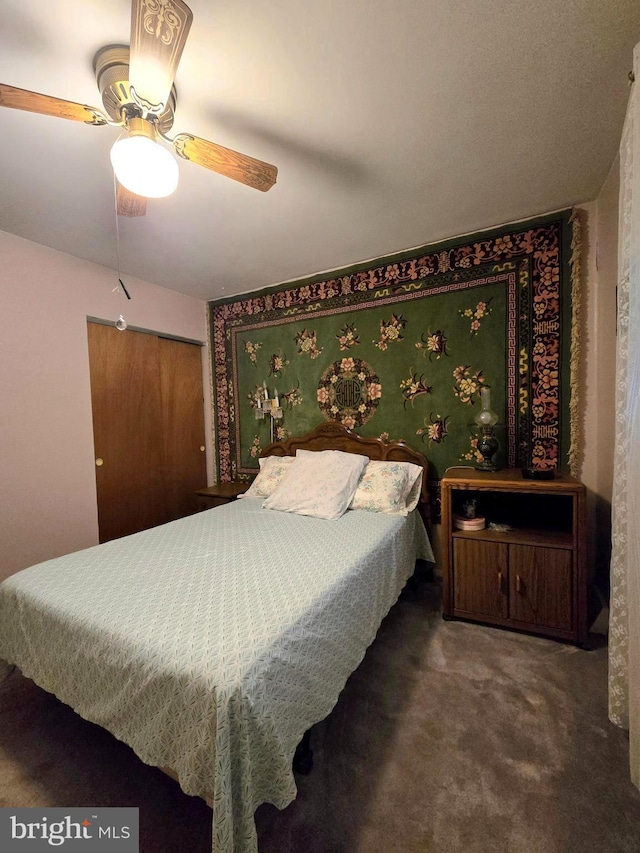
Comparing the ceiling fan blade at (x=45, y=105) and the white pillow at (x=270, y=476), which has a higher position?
the ceiling fan blade at (x=45, y=105)

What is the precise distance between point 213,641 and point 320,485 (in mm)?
1378

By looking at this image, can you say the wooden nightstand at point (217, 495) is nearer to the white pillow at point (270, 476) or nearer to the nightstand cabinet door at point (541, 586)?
the white pillow at point (270, 476)

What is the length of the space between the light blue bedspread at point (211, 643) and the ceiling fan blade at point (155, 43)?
159 centimetres

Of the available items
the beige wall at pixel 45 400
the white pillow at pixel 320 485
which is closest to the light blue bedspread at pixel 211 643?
the white pillow at pixel 320 485

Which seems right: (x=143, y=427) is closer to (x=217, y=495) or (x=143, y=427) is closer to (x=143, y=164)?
(x=217, y=495)

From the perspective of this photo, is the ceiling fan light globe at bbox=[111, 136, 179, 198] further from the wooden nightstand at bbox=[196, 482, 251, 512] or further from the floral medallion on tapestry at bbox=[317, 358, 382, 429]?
the wooden nightstand at bbox=[196, 482, 251, 512]

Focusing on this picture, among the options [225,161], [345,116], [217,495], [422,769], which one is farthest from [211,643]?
[217,495]

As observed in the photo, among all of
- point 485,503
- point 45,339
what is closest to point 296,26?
point 45,339

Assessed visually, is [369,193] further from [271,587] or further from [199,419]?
[199,419]

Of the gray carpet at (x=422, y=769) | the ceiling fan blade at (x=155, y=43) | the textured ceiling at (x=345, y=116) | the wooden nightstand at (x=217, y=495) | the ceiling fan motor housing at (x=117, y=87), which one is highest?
the textured ceiling at (x=345, y=116)

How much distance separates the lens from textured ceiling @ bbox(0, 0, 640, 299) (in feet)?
3.29

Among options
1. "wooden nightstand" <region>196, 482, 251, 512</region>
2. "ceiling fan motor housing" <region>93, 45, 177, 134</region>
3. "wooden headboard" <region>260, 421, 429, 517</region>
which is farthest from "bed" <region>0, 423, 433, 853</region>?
"ceiling fan motor housing" <region>93, 45, 177, 134</region>

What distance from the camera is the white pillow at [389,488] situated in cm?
215

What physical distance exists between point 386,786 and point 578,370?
87.5 inches
